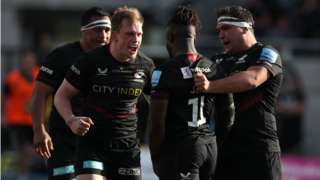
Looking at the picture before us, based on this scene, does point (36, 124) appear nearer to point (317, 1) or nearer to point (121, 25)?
point (121, 25)

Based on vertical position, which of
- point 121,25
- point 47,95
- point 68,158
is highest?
point 121,25

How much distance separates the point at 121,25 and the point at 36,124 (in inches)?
64.4

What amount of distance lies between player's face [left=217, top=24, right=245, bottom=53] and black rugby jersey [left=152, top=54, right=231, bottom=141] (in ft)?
1.71

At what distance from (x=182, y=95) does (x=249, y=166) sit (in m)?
1.06

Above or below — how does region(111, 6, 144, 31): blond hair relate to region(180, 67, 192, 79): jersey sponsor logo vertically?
above

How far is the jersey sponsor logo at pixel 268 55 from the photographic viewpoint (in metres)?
8.74

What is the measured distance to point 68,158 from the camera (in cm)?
973

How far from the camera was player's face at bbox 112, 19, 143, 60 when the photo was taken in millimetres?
8500

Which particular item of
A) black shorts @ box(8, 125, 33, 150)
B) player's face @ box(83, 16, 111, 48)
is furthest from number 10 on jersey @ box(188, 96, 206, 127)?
black shorts @ box(8, 125, 33, 150)

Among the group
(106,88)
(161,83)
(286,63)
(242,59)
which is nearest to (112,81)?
(106,88)

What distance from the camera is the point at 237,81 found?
8383 mm

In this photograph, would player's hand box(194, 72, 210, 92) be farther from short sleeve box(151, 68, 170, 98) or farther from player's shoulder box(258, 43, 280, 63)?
player's shoulder box(258, 43, 280, 63)

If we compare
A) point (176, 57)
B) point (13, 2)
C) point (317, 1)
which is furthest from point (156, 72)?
point (13, 2)

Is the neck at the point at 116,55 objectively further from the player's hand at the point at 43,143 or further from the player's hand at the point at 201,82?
the player's hand at the point at 43,143
